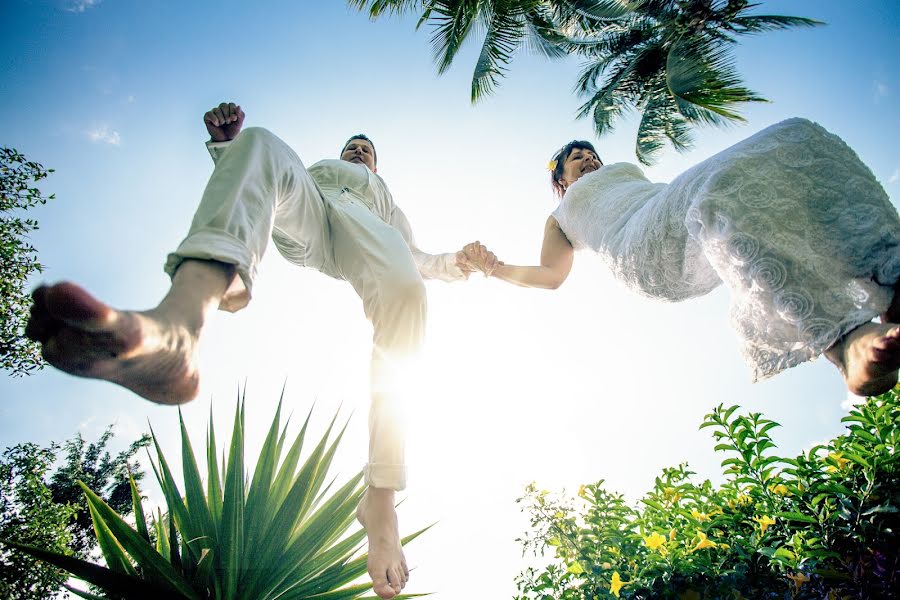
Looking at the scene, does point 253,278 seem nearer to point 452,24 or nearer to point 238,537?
point 238,537

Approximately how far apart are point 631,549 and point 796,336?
168 centimetres

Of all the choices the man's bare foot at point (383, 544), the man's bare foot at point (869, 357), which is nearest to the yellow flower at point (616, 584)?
the man's bare foot at point (383, 544)

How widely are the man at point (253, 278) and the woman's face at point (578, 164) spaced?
1062 millimetres

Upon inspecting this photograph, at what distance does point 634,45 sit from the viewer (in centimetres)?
870

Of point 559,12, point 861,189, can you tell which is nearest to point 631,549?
point 861,189

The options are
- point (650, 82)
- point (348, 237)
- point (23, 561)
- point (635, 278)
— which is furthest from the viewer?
point (650, 82)

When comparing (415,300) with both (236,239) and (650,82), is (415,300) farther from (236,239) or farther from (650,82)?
(650,82)

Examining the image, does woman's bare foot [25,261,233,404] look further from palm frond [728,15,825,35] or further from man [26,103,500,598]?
palm frond [728,15,825,35]

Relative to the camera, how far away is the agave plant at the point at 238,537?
2.24 metres

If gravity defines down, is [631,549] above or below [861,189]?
below

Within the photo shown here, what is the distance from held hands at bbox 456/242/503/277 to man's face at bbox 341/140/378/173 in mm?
874

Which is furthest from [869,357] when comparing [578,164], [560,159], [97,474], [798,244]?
[97,474]

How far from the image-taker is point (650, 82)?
340 inches

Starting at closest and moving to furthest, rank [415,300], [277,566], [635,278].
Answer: [635,278], [415,300], [277,566]
